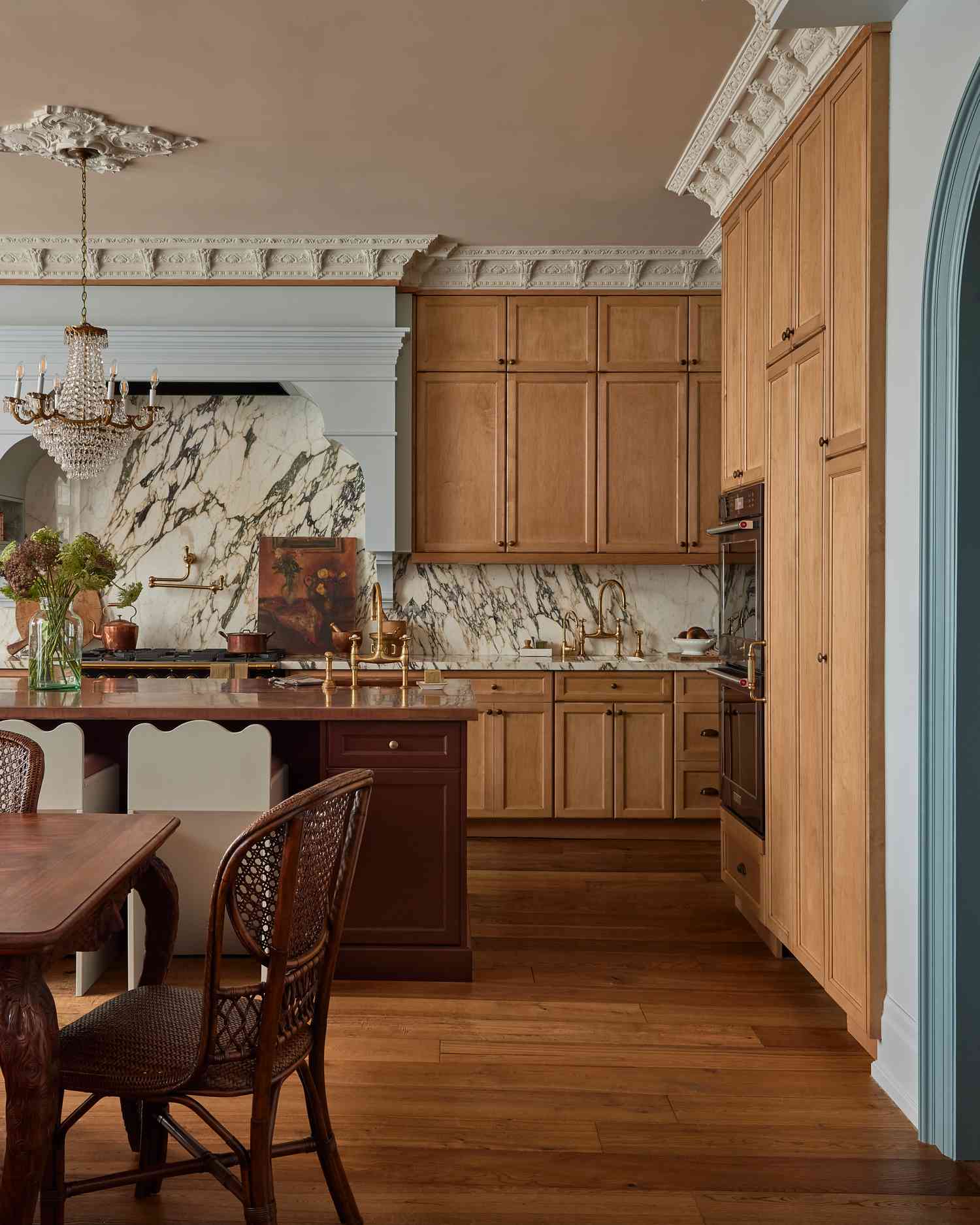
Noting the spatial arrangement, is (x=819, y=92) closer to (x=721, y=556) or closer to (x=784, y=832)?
(x=721, y=556)

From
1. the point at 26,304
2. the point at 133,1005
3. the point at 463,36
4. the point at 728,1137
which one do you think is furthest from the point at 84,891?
the point at 26,304

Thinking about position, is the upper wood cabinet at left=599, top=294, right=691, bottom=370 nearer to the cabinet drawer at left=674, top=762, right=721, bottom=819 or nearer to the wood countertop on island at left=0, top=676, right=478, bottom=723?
the cabinet drawer at left=674, top=762, right=721, bottom=819

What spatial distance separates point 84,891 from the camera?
1.69 meters

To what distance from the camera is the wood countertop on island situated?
3.21 meters

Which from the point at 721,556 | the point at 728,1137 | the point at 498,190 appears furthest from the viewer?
the point at 498,190

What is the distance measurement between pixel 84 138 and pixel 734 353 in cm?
261

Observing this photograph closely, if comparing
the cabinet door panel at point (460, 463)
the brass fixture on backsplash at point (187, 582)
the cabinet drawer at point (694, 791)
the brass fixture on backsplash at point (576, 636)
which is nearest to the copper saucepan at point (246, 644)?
the brass fixture on backsplash at point (187, 582)

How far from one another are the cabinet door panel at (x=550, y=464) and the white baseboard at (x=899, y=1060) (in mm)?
3200

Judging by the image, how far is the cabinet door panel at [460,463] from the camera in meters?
5.42

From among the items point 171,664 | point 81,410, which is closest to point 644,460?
point 171,664

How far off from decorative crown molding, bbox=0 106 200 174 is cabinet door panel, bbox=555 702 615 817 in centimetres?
307

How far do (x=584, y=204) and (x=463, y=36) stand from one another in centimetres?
155

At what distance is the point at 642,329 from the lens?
545cm

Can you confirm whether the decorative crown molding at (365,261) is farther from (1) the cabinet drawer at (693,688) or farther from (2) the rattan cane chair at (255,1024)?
(2) the rattan cane chair at (255,1024)
